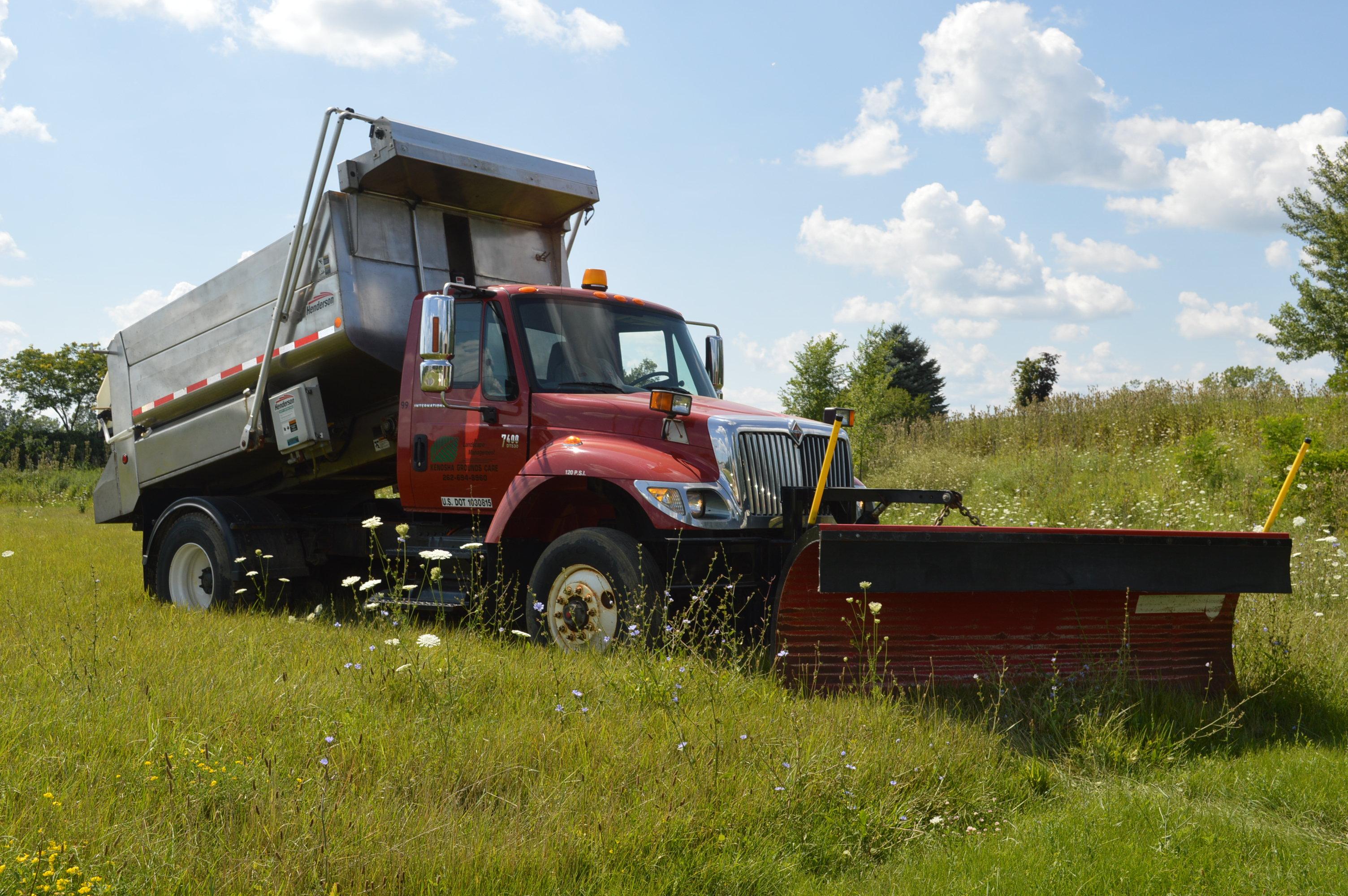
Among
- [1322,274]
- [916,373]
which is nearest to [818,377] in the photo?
[1322,274]

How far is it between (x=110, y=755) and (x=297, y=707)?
2.37 feet

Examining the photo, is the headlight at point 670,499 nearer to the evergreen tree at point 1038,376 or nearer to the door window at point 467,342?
the door window at point 467,342

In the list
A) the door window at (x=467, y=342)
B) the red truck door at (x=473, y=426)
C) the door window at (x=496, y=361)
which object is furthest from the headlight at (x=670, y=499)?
the door window at (x=467, y=342)

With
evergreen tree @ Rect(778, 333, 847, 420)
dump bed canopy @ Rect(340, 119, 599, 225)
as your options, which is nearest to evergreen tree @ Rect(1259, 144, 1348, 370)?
evergreen tree @ Rect(778, 333, 847, 420)

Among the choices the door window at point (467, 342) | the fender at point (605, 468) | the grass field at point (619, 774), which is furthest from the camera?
the door window at point (467, 342)

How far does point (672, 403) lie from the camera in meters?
6.19

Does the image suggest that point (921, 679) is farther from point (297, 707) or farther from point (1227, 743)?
point (297, 707)

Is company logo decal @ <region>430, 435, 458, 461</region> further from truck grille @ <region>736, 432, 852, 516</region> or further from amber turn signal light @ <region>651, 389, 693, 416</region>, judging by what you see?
truck grille @ <region>736, 432, 852, 516</region>

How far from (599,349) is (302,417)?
2.55 m

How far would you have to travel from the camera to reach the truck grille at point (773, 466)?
6008 mm

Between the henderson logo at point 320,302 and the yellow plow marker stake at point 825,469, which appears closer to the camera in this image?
Result: the yellow plow marker stake at point 825,469

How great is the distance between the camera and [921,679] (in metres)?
5.19

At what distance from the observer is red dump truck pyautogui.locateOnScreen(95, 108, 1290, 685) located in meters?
5.18

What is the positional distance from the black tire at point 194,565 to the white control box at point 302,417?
1006 mm
